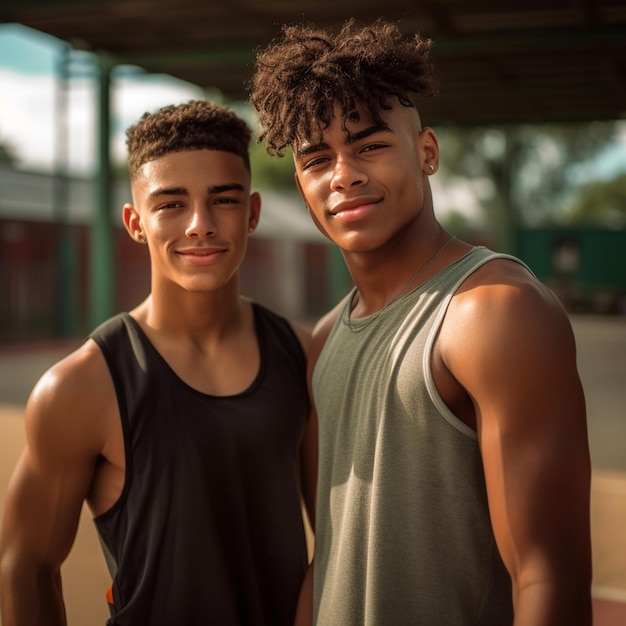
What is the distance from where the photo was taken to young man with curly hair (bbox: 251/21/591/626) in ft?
5.32

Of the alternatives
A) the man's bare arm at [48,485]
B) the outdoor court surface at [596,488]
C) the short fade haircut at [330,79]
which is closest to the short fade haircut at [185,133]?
the short fade haircut at [330,79]

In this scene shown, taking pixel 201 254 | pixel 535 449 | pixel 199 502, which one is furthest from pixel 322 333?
pixel 535 449

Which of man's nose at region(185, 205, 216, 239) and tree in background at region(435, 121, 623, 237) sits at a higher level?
tree in background at region(435, 121, 623, 237)

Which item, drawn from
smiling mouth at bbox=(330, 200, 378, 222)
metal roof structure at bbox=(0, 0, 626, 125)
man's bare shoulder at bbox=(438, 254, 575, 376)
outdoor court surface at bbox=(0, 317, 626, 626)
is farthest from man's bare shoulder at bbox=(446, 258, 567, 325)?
metal roof structure at bbox=(0, 0, 626, 125)

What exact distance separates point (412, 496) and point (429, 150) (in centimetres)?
80

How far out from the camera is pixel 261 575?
2469 mm

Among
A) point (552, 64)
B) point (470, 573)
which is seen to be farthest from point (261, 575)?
point (552, 64)

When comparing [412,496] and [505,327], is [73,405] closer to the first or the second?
[412,496]

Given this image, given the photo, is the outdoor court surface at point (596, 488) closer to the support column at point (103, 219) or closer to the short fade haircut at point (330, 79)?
the support column at point (103, 219)

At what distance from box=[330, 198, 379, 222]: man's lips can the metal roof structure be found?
839 cm

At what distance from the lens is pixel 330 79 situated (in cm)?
198

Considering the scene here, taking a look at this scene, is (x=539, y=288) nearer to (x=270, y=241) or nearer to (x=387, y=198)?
(x=387, y=198)

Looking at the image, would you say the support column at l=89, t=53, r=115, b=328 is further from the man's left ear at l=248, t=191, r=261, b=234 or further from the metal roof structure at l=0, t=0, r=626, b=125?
the man's left ear at l=248, t=191, r=261, b=234

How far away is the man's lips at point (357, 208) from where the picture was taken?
1.94 metres
